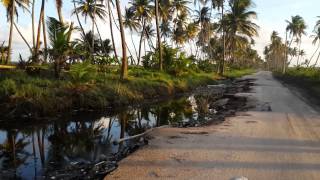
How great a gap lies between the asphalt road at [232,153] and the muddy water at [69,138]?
1404 mm

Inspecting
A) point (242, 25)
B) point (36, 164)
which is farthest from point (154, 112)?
point (242, 25)

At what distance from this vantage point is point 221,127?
40.3 feet

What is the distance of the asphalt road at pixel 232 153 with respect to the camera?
7.36 m

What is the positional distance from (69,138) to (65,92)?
5.57 m

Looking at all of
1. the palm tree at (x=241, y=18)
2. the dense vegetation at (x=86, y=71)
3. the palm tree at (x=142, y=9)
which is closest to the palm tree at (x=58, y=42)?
the dense vegetation at (x=86, y=71)

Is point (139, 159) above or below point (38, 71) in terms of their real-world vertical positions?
below

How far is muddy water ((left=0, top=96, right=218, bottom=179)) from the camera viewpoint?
Answer: 29.3ft

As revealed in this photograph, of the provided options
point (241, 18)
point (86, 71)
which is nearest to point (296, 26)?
point (241, 18)

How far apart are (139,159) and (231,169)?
197 centimetres

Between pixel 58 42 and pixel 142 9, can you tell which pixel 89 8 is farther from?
pixel 58 42

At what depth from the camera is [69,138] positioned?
11984 millimetres

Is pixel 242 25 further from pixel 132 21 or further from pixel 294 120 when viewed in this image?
pixel 294 120

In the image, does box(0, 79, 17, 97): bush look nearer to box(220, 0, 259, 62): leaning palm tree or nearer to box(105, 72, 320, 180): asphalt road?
box(105, 72, 320, 180): asphalt road

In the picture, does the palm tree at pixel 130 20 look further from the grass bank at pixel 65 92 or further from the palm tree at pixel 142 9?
the grass bank at pixel 65 92
